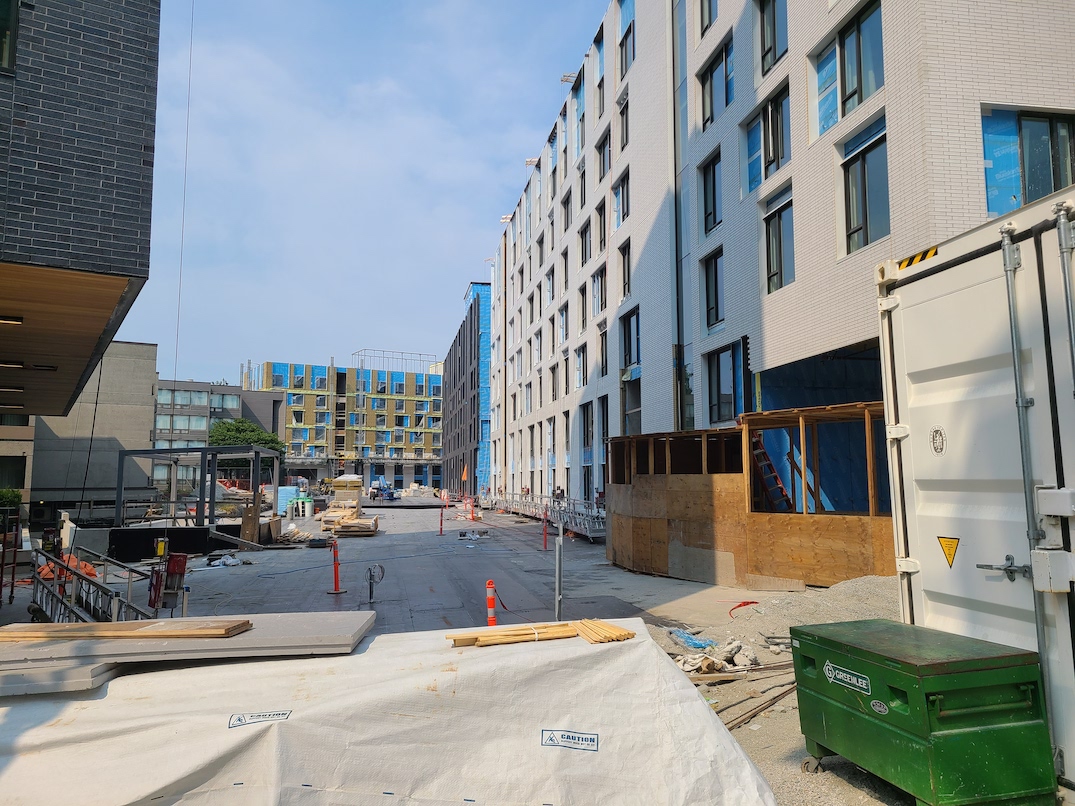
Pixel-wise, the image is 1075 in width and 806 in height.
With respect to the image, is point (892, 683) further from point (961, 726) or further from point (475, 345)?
point (475, 345)

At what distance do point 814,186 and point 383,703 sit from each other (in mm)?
15780

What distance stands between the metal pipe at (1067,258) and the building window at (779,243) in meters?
14.0

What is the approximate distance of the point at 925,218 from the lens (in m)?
13.0

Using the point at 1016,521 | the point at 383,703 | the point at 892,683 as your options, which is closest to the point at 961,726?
the point at 892,683

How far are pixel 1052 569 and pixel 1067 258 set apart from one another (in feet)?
6.27

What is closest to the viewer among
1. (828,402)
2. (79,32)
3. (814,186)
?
(79,32)

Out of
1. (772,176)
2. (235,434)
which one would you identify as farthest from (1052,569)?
(235,434)

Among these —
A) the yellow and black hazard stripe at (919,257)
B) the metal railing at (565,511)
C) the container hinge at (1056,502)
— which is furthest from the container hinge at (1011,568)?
the metal railing at (565,511)

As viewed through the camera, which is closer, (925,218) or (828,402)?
(925,218)

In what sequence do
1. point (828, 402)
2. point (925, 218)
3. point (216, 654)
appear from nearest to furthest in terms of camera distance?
1. point (216, 654)
2. point (925, 218)
3. point (828, 402)

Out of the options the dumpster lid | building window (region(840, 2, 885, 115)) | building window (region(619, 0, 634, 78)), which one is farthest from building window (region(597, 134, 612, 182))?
the dumpster lid

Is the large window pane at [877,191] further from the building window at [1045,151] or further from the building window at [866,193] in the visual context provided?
the building window at [1045,151]

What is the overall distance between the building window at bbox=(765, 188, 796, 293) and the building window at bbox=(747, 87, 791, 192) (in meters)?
0.89

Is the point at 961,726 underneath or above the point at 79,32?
underneath
